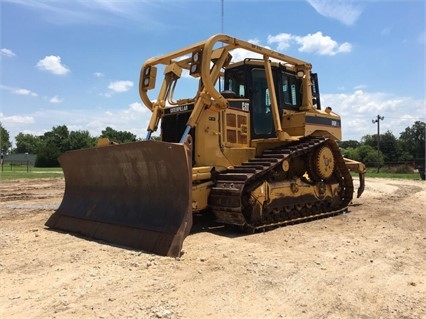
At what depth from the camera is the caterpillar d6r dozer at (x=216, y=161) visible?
6.36 m

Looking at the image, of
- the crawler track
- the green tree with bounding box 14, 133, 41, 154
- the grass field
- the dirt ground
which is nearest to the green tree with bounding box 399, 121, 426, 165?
the grass field

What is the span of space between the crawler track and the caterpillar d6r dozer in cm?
2

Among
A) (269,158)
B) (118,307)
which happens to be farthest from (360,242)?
(118,307)

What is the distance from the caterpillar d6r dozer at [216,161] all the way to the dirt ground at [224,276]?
19.8 inches

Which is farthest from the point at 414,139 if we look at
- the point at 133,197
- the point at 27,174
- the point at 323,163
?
the point at 133,197

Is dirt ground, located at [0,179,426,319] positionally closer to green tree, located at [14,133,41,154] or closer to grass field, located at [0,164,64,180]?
grass field, located at [0,164,64,180]

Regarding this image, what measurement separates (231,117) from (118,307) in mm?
5307

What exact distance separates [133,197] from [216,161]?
1.97 metres

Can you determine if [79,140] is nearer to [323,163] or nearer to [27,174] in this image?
[27,174]

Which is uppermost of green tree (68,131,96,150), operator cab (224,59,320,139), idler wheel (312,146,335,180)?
green tree (68,131,96,150)

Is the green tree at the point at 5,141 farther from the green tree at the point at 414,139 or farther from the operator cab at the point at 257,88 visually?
the operator cab at the point at 257,88

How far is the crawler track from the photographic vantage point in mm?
7343

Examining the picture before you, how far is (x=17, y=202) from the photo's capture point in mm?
12703

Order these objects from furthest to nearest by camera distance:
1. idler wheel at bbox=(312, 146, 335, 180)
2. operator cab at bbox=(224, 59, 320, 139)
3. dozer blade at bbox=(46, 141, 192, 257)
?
idler wheel at bbox=(312, 146, 335, 180)
operator cab at bbox=(224, 59, 320, 139)
dozer blade at bbox=(46, 141, 192, 257)
